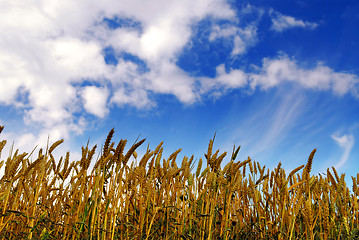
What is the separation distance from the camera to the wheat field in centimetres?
204

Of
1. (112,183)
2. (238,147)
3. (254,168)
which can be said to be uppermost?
(254,168)

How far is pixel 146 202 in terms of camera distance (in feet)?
8.48

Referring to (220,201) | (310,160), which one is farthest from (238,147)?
(220,201)

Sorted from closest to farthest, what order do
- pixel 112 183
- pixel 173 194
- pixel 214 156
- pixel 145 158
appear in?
pixel 112 183, pixel 214 156, pixel 145 158, pixel 173 194

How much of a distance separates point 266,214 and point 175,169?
1.18 m

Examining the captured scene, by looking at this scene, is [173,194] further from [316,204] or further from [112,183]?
[316,204]

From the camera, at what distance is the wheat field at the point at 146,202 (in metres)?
2.04

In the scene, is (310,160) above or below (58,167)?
above

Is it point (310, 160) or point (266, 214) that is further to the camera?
point (266, 214)

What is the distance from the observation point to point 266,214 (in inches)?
129

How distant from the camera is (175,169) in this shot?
2947mm

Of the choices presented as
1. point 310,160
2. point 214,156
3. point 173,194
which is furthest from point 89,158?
point 310,160

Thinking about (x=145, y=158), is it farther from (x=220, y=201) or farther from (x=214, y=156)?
(x=220, y=201)

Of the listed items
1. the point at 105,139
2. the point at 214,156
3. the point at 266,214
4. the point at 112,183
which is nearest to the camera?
the point at 105,139
